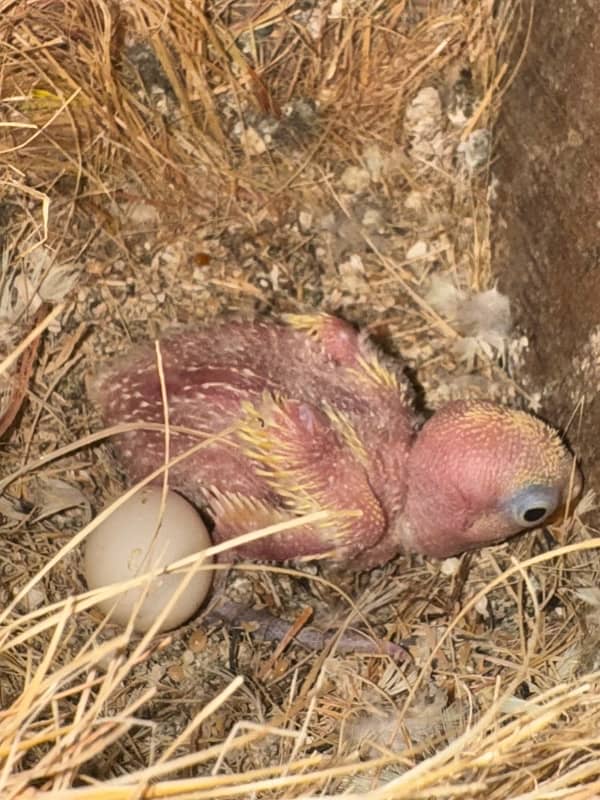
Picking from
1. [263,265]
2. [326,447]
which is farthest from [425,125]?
[326,447]

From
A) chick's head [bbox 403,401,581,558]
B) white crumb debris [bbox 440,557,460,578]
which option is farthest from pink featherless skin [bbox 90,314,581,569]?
white crumb debris [bbox 440,557,460,578]

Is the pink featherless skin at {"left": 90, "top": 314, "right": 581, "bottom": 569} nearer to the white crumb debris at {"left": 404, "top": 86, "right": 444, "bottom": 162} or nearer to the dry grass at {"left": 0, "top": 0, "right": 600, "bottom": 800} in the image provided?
the dry grass at {"left": 0, "top": 0, "right": 600, "bottom": 800}

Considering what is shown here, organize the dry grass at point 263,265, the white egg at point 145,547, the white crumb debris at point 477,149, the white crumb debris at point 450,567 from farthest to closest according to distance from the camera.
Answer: the white crumb debris at point 477,149
the white crumb debris at point 450,567
the dry grass at point 263,265
the white egg at point 145,547

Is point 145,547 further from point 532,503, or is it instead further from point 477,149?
point 477,149

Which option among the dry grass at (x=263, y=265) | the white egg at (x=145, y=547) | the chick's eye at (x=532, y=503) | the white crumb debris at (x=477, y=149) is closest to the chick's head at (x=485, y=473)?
the chick's eye at (x=532, y=503)

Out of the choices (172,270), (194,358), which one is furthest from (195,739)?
(172,270)

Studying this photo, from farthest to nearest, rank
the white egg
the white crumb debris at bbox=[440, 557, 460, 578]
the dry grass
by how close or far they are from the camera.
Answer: the white crumb debris at bbox=[440, 557, 460, 578], the dry grass, the white egg

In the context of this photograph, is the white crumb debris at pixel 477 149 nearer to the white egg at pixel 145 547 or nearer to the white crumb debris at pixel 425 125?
the white crumb debris at pixel 425 125
